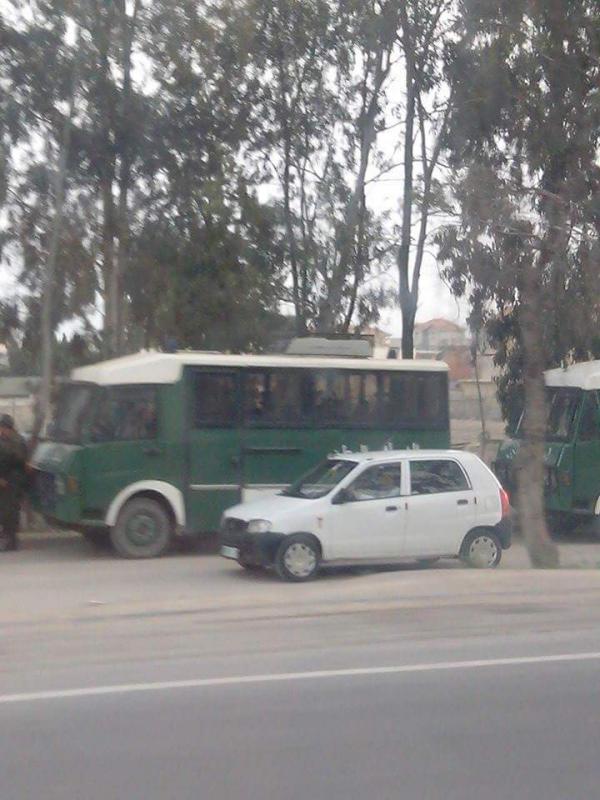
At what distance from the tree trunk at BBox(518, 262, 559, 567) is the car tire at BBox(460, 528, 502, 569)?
54 cm

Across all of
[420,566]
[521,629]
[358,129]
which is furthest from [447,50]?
[521,629]

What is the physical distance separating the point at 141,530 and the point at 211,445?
4.96 feet

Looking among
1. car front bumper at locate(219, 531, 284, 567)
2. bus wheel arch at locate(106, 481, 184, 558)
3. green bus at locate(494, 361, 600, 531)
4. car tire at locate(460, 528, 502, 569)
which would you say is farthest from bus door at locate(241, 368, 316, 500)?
green bus at locate(494, 361, 600, 531)

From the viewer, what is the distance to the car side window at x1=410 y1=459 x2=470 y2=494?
14.7m

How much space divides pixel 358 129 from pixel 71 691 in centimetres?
1720

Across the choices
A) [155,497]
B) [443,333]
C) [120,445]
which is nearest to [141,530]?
[155,497]

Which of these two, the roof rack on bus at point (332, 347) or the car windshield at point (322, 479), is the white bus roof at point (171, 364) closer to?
the roof rack on bus at point (332, 347)

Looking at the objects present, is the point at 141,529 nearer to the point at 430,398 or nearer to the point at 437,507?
the point at 437,507

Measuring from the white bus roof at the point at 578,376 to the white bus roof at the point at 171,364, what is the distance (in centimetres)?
366

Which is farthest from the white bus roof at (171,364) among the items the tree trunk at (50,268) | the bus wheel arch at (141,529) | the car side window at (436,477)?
the car side window at (436,477)

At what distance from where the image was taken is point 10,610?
11445 mm

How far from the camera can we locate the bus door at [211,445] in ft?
54.7

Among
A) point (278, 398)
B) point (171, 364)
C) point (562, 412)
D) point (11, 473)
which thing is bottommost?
point (11, 473)

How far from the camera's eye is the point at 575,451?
19.1 metres
